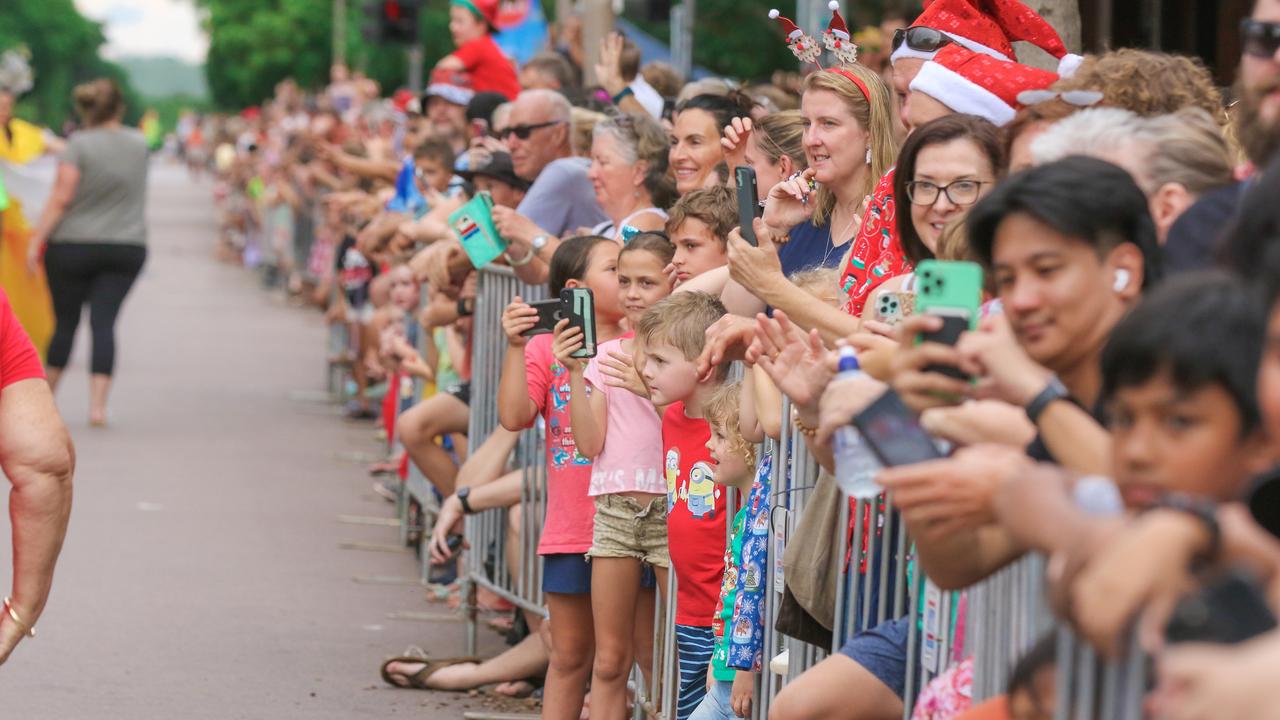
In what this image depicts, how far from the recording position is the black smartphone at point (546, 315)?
19.7 ft

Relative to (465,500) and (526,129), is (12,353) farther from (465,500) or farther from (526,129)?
(526,129)

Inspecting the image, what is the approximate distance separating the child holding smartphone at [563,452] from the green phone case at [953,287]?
293cm

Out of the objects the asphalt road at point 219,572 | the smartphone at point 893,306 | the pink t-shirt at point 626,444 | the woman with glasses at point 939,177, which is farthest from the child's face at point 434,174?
the smartphone at point 893,306

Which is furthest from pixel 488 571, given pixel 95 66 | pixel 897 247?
pixel 95 66

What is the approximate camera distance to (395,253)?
1088 cm

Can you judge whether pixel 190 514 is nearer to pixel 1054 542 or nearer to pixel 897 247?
pixel 897 247

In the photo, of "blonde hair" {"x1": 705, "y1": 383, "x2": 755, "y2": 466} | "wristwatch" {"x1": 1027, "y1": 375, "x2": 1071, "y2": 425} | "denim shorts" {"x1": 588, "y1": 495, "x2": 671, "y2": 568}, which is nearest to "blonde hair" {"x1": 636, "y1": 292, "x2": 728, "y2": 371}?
"blonde hair" {"x1": 705, "y1": 383, "x2": 755, "y2": 466}

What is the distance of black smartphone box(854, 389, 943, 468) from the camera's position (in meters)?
3.04

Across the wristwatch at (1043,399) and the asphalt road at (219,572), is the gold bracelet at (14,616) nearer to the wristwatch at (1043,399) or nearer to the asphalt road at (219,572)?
the asphalt road at (219,572)

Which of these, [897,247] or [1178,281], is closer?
[1178,281]

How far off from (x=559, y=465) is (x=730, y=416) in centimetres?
124

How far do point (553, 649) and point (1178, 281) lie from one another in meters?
4.00

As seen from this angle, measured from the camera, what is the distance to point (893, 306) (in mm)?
4266

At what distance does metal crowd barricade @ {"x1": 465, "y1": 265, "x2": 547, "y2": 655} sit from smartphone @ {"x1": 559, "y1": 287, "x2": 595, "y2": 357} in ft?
4.11
